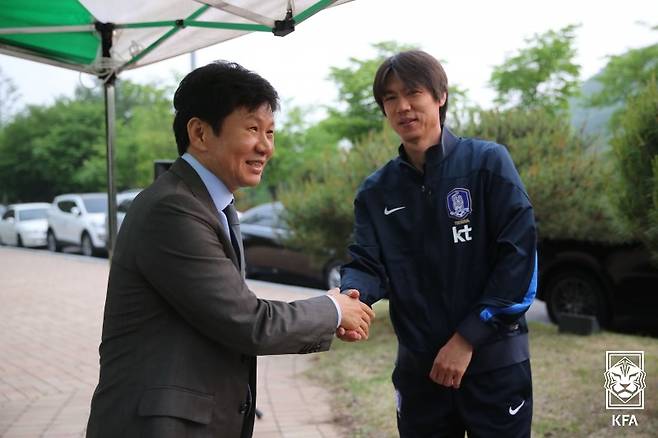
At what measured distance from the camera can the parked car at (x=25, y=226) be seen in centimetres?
2248

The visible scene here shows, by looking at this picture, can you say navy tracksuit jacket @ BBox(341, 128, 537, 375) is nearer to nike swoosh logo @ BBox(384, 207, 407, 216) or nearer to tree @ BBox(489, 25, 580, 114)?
nike swoosh logo @ BBox(384, 207, 407, 216)

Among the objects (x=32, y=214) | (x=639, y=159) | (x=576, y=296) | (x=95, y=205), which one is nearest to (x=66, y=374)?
(x=639, y=159)

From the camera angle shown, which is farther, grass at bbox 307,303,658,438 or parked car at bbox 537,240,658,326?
parked car at bbox 537,240,658,326

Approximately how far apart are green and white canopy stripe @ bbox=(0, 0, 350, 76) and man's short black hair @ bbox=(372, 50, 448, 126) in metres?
1.03

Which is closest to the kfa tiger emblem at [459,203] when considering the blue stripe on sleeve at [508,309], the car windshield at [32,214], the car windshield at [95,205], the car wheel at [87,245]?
the blue stripe on sleeve at [508,309]

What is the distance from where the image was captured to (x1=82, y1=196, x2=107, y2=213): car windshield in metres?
18.6

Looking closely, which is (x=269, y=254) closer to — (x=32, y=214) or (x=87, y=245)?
(x=87, y=245)

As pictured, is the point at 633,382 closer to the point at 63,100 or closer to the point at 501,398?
the point at 501,398

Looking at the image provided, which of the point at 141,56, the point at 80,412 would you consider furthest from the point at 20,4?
the point at 80,412

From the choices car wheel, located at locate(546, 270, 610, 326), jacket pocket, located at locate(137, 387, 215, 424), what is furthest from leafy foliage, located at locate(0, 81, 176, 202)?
jacket pocket, located at locate(137, 387, 215, 424)

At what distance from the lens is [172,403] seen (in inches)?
70.2

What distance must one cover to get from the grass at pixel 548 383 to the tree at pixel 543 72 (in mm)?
13257

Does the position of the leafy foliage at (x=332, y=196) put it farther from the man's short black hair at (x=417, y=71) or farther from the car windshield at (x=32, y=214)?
the car windshield at (x=32, y=214)

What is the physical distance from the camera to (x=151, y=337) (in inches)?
71.6
